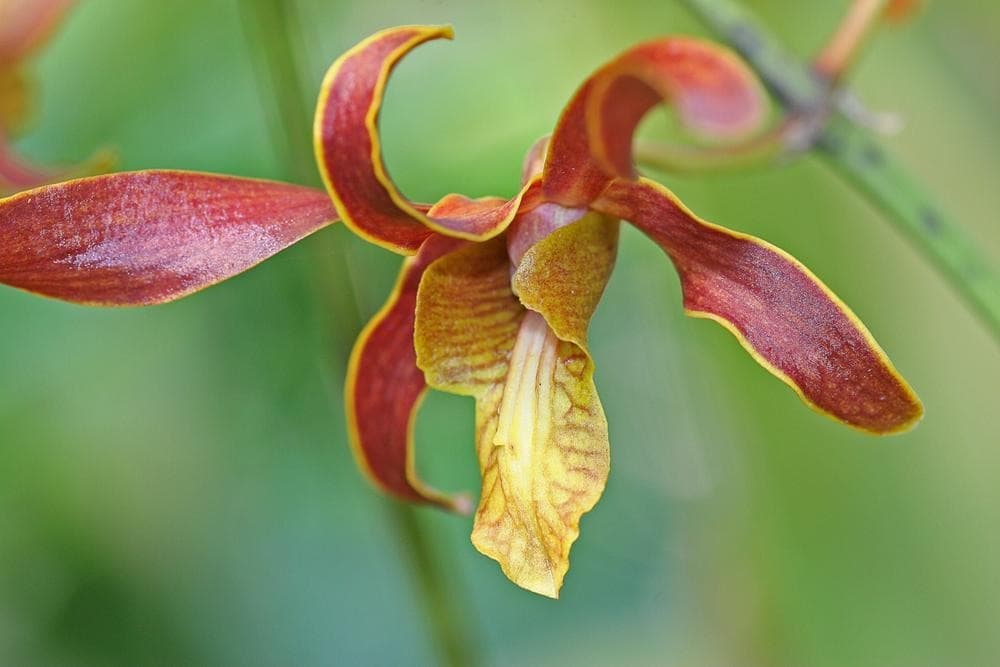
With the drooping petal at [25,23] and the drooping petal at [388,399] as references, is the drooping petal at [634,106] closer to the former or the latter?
the drooping petal at [388,399]

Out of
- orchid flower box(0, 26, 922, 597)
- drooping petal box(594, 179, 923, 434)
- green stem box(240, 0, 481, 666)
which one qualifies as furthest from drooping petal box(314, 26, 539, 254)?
green stem box(240, 0, 481, 666)

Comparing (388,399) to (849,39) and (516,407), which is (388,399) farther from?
(849,39)

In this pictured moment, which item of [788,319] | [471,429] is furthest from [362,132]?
[471,429]

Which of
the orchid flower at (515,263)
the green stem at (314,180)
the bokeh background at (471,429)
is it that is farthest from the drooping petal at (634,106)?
the bokeh background at (471,429)

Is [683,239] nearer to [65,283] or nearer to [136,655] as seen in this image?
[65,283]

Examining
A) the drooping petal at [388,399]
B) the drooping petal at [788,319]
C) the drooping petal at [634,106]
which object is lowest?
the drooping petal at [388,399]

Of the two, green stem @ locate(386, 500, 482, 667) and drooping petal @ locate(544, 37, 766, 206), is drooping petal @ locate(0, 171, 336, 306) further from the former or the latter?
green stem @ locate(386, 500, 482, 667)

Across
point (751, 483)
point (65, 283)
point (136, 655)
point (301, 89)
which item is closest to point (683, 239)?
point (65, 283)
